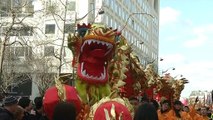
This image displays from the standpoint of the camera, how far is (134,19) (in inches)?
2483

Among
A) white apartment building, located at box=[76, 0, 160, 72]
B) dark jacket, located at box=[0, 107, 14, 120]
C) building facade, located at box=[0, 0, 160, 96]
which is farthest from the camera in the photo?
white apartment building, located at box=[76, 0, 160, 72]

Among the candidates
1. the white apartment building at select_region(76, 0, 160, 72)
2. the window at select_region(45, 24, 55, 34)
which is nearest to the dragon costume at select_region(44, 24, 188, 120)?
the white apartment building at select_region(76, 0, 160, 72)

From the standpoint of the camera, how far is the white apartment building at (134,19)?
44.7m

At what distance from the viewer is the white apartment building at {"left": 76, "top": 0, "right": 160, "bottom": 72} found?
147 ft

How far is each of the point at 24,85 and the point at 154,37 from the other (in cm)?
4142

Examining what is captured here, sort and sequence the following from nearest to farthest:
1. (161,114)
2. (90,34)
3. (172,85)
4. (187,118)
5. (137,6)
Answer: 1. (90,34)
2. (161,114)
3. (187,118)
4. (172,85)
5. (137,6)

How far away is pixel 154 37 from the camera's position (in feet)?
→ 261

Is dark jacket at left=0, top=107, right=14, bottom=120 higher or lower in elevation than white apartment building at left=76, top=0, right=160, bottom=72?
lower

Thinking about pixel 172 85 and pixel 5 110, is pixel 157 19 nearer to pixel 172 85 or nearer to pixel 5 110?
pixel 172 85

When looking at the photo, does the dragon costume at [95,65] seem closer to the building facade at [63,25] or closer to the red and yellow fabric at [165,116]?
the red and yellow fabric at [165,116]

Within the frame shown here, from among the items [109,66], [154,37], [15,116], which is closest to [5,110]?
[15,116]

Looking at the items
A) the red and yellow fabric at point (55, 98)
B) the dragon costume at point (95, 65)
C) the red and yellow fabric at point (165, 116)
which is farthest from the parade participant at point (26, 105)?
the red and yellow fabric at point (165, 116)

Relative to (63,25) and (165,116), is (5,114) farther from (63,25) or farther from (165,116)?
(63,25)

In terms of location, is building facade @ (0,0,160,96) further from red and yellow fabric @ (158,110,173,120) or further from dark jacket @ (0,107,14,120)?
dark jacket @ (0,107,14,120)
